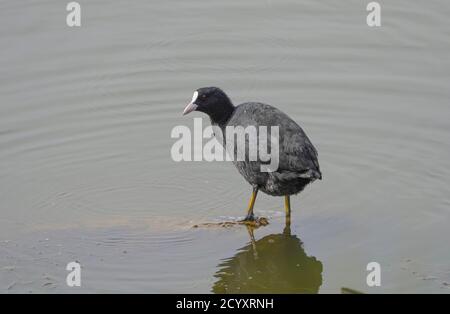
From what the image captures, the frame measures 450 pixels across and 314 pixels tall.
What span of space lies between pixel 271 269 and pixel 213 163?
2.06 m

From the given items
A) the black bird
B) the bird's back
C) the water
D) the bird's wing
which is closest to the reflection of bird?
the water

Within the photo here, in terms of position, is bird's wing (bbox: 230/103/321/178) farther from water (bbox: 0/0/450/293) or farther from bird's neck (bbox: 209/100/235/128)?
water (bbox: 0/0/450/293)

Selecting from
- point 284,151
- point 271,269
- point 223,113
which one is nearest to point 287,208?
point 284,151

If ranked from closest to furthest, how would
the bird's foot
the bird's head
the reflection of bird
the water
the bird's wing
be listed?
the reflection of bird → the water → the bird's wing → the bird's foot → the bird's head

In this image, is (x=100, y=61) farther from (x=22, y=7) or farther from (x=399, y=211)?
(x=399, y=211)

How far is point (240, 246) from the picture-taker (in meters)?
7.63

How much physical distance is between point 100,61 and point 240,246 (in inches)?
171

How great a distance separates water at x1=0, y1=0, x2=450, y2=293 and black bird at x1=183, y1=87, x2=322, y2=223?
43cm

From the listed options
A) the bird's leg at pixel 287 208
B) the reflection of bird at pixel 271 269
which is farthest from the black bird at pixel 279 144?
the reflection of bird at pixel 271 269

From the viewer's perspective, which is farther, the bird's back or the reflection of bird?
the bird's back

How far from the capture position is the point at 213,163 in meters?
9.09

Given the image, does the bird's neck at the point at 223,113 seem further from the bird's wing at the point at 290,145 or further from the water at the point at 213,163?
the water at the point at 213,163

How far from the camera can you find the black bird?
291 inches

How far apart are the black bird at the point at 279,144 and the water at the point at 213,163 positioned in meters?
0.43
